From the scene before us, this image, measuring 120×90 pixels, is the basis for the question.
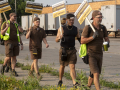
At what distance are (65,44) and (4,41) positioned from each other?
99.4 inches

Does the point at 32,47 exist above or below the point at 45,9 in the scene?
below

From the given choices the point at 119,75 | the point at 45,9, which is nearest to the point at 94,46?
the point at 119,75

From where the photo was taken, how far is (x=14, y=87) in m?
5.41

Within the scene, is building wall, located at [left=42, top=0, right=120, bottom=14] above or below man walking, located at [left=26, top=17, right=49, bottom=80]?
above

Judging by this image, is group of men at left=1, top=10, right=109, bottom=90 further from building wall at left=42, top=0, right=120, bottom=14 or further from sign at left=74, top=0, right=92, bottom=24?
building wall at left=42, top=0, right=120, bottom=14

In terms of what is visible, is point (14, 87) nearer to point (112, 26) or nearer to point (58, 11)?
point (58, 11)

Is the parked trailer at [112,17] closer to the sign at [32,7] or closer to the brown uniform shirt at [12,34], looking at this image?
the sign at [32,7]

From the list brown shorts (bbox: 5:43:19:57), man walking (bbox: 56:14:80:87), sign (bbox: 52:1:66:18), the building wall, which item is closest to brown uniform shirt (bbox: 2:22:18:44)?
brown shorts (bbox: 5:43:19:57)

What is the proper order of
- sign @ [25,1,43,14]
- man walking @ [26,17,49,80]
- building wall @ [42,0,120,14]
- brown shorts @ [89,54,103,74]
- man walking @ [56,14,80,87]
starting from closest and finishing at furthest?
brown shorts @ [89,54,103,74]
man walking @ [56,14,80,87]
man walking @ [26,17,49,80]
sign @ [25,1,43,14]
building wall @ [42,0,120,14]

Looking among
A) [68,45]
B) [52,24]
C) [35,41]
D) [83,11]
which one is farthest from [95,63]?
[52,24]

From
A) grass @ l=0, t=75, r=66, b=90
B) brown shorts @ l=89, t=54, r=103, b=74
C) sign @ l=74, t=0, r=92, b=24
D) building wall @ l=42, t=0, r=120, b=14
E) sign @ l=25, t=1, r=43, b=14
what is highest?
building wall @ l=42, t=0, r=120, b=14

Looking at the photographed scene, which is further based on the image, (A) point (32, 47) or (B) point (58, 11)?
(A) point (32, 47)

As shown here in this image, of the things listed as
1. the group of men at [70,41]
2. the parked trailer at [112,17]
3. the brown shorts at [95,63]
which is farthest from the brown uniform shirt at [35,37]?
the parked trailer at [112,17]

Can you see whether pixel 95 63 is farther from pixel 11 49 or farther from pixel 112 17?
pixel 112 17
